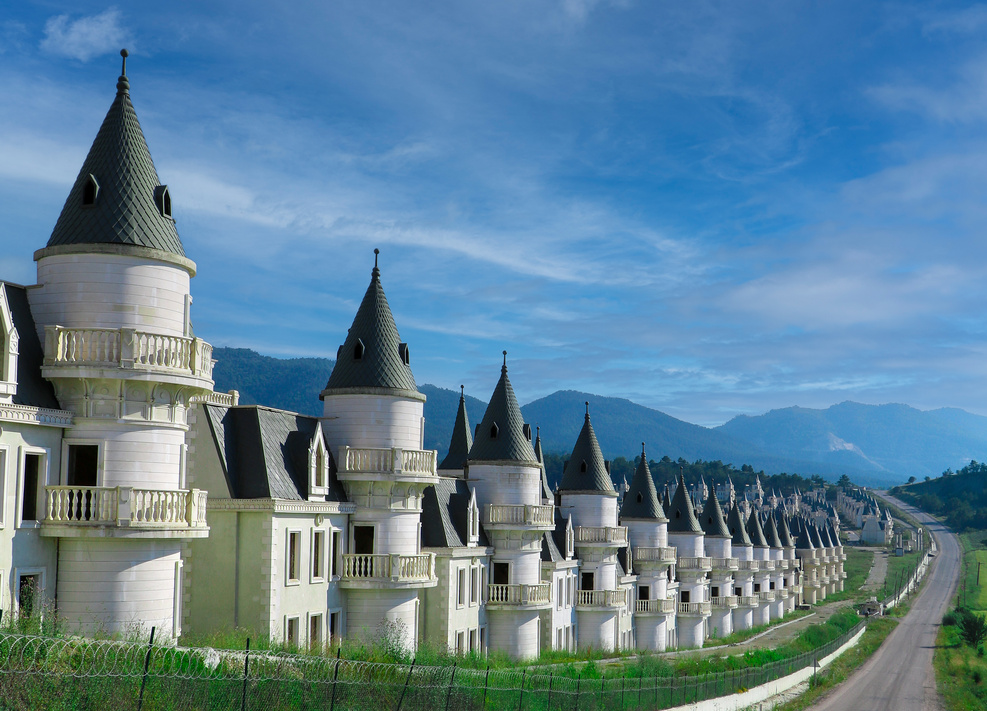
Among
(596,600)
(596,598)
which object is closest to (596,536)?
(596,598)

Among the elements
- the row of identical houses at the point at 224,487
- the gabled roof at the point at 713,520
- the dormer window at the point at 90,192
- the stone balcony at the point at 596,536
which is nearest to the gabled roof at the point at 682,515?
the gabled roof at the point at 713,520

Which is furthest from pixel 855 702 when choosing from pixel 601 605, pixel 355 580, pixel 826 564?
pixel 826 564

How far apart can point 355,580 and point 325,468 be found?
180 inches

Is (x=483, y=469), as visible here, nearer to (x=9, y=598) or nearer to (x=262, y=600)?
(x=262, y=600)

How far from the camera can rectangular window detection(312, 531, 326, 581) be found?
36.5 meters

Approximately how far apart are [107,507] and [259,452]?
10088 mm

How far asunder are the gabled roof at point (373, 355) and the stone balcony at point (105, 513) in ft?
44.3

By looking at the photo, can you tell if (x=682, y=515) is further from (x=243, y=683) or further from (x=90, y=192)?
(x=243, y=683)

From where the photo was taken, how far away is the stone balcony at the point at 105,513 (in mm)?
24219

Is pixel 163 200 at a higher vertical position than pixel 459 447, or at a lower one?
higher

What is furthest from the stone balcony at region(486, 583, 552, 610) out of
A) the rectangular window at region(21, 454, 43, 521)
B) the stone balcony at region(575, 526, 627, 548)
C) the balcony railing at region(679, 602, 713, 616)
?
the balcony railing at region(679, 602, 713, 616)

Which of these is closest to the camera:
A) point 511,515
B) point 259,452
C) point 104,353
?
point 104,353

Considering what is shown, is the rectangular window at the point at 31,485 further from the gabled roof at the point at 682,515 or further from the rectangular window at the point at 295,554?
the gabled roof at the point at 682,515

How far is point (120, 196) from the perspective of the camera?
85.7 feet
